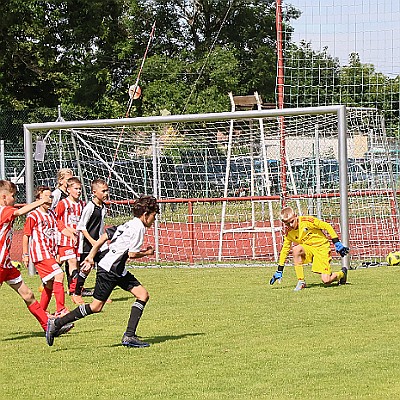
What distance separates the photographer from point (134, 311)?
9164mm

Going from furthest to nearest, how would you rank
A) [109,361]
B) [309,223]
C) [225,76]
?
[225,76] → [309,223] → [109,361]

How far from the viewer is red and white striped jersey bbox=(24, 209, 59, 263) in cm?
1066

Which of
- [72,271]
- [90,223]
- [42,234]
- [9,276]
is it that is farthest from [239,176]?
[9,276]

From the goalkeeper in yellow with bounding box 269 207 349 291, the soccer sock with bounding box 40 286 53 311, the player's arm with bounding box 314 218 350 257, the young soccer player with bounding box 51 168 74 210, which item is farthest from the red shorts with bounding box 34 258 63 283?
the player's arm with bounding box 314 218 350 257

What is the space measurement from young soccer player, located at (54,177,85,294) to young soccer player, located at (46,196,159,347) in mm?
3169

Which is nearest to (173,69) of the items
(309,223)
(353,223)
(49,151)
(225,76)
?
(225,76)

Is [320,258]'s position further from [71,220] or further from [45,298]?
[45,298]

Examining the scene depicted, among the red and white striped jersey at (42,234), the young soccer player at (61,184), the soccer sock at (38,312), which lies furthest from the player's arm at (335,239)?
the soccer sock at (38,312)

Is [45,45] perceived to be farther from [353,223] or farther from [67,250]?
[67,250]

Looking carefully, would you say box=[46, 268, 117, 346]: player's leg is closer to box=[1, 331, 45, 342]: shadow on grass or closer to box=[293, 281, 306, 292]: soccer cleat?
box=[1, 331, 45, 342]: shadow on grass

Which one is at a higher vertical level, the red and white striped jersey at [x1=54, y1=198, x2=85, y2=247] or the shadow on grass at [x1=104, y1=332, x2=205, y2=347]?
the red and white striped jersey at [x1=54, y1=198, x2=85, y2=247]

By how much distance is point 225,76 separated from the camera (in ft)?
123

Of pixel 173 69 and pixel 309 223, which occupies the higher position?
pixel 173 69

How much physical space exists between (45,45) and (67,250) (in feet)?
90.4
